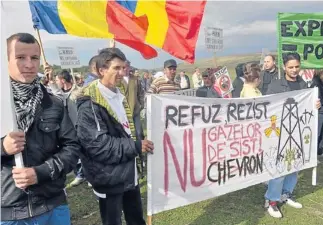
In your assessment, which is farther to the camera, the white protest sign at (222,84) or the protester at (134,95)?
the white protest sign at (222,84)

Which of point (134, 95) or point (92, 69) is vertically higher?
point (92, 69)

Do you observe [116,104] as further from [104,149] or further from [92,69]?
[92,69]

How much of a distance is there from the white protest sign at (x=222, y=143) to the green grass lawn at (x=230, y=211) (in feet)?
1.72

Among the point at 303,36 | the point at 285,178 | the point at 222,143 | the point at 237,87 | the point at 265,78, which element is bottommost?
the point at 285,178

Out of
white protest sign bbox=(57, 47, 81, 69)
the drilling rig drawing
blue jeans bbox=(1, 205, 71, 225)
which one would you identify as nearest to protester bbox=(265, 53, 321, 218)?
the drilling rig drawing

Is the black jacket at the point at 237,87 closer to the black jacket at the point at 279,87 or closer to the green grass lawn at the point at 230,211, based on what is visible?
the green grass lawn at the point at 230,211

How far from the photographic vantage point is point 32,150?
193 centimetres

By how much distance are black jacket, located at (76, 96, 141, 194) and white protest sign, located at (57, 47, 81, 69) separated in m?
5.58

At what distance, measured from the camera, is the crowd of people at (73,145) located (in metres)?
1.87

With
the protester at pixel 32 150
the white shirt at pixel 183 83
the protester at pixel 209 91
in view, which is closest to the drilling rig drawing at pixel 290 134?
the protester at pixel 209 91


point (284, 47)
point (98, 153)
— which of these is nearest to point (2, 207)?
point (98, 153)

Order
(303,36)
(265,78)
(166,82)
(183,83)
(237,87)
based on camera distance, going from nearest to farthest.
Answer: (303,36), (166,82), (237,87), (265,78), (183,83)

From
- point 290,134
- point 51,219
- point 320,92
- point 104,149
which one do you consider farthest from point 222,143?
point 320,92

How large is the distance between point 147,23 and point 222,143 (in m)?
1.87
